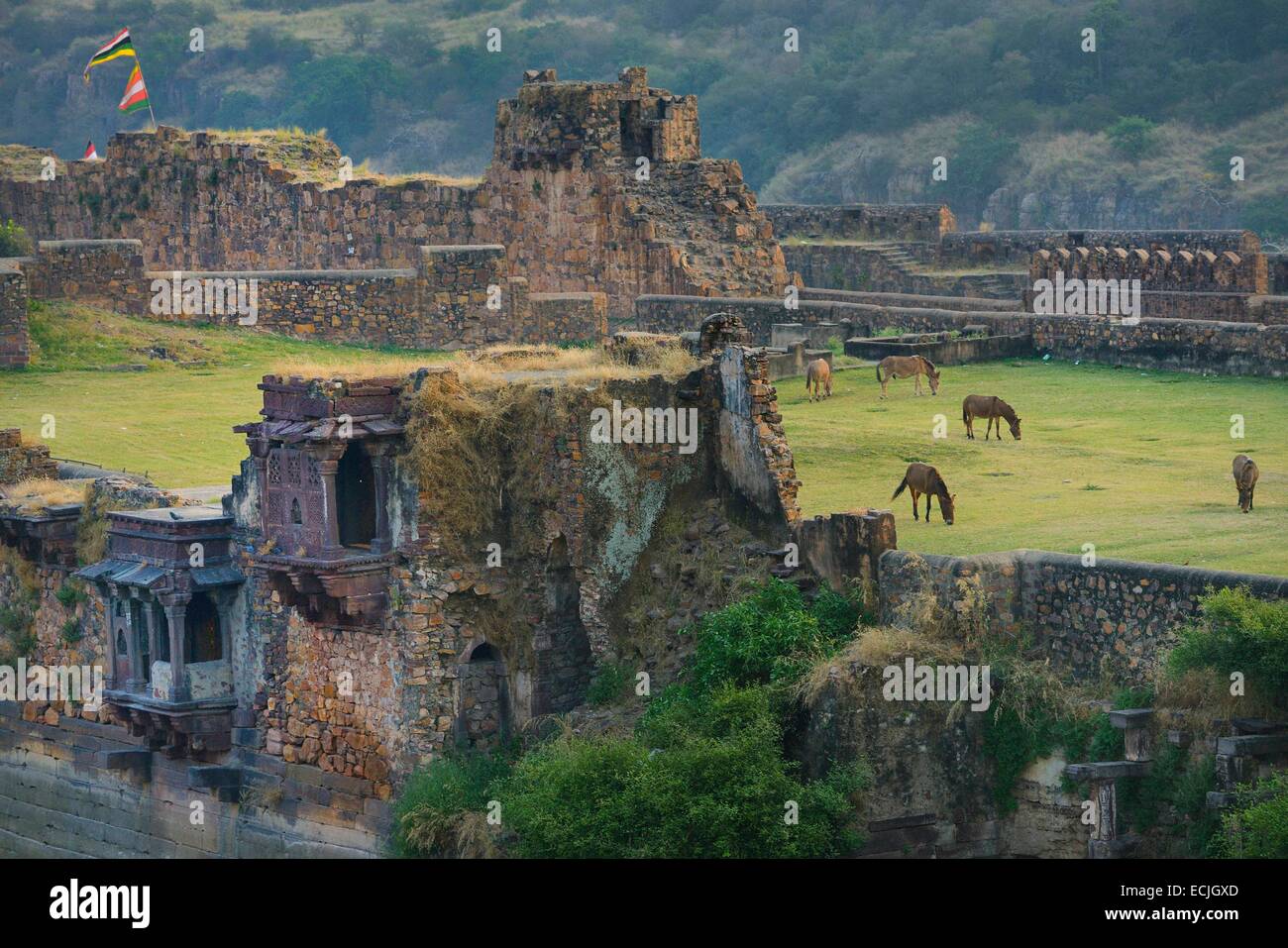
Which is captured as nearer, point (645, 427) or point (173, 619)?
point (645, 427)

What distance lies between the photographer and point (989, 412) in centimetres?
2952

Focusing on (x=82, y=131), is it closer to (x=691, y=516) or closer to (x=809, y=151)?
(x=809, y=151)

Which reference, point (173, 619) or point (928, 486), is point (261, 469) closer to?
point (173, 619)

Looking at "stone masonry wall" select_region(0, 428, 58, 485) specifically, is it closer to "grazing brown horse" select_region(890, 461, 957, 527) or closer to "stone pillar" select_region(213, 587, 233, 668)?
"stone pillar" select_region(213, 587, 233, 668)

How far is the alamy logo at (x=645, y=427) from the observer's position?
26391 millimetres

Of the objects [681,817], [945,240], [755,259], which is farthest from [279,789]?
[945,240]

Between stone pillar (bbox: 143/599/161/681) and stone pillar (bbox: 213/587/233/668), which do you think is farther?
stone pillar (bbox: 143/599/161/681)

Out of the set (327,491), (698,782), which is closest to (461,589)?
(327,491)

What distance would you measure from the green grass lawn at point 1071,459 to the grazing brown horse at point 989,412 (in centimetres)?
20

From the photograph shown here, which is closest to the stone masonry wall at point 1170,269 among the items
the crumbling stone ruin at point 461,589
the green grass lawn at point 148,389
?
the crumbling stone ruin at point 461,589

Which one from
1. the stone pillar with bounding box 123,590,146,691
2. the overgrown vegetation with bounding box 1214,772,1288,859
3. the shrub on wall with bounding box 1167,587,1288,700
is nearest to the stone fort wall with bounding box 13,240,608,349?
the stone pillar with bounding box 123,590,146,691

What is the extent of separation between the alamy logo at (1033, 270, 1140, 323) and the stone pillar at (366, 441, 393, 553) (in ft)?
42.7

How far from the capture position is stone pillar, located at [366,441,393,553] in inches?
1039

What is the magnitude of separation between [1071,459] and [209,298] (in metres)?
15.0
